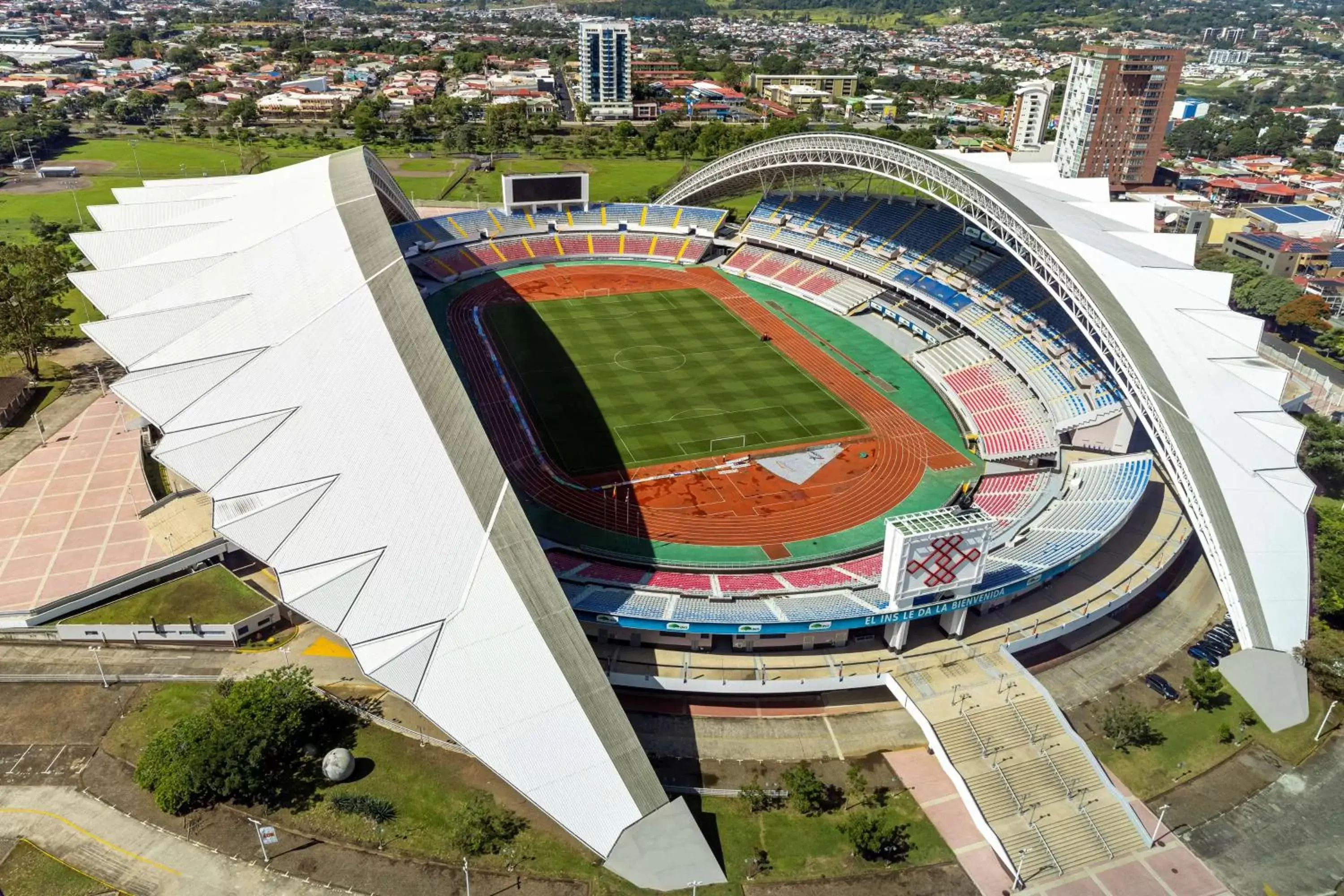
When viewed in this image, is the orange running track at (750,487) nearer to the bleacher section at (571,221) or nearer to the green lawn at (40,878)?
the green lawn at (40,878)

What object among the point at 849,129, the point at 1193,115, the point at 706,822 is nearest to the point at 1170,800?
the point at 706,822

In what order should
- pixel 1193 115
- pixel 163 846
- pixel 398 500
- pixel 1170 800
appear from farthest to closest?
pixel 1193 115, pixel 398 500, pixel 1170 800, pixel 163 846

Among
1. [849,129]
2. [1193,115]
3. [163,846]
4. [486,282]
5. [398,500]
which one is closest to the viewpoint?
[163,846]

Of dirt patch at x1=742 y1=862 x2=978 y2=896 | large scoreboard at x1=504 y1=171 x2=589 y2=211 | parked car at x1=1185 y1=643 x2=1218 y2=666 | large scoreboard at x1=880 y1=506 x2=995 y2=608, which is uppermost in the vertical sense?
large scoreboard at x1=504 y1=171 x2=589 y2=211

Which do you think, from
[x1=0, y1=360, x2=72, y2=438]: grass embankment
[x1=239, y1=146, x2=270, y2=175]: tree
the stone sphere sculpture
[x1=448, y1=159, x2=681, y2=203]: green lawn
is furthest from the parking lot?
[x1=239, y1=146, x2=270, y2=175]: tree

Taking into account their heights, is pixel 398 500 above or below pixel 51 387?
above

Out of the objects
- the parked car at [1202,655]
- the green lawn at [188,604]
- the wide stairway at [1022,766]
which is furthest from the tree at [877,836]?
the green lawn at [188,604]

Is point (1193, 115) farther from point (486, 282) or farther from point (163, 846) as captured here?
point (163, 846)

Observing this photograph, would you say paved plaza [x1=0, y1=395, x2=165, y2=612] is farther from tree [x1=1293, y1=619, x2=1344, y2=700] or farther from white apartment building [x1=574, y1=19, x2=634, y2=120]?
white apartment building [x1=574, y1=19, x2=634, y2=120]
